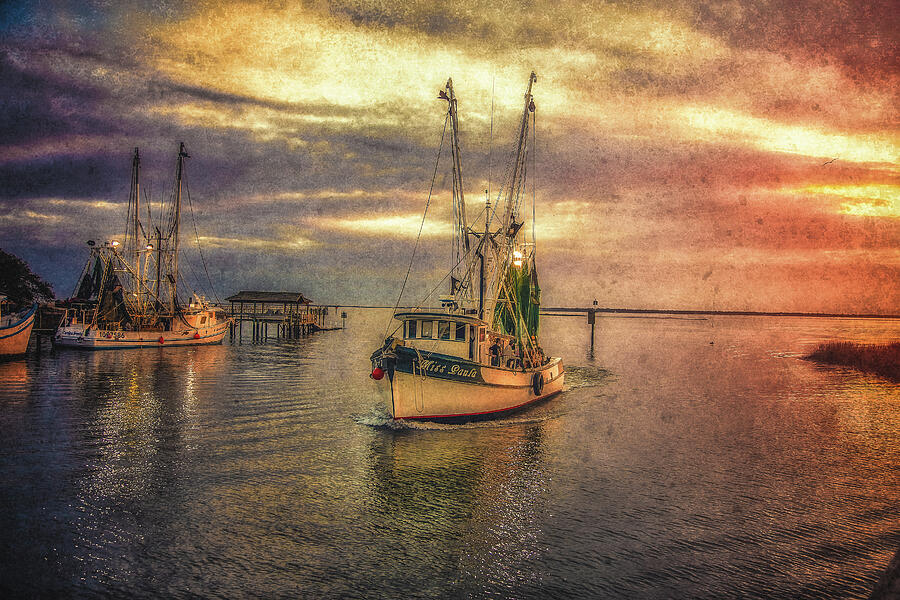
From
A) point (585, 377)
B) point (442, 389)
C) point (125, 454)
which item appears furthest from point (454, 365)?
point (585, 377)

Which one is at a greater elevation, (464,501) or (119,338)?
(119,338)

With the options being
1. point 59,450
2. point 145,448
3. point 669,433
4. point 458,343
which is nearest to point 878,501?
point 669,433

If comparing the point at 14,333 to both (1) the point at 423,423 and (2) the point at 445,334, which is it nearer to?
(1) the point at 423,423

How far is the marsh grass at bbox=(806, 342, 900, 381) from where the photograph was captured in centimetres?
6078

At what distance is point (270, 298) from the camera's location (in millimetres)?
106812

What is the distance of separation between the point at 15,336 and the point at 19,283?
122ft

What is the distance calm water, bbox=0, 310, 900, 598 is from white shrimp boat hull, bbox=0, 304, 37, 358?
15.6 m

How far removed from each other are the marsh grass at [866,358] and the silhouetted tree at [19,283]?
10198cm

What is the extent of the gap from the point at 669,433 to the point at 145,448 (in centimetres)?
2377

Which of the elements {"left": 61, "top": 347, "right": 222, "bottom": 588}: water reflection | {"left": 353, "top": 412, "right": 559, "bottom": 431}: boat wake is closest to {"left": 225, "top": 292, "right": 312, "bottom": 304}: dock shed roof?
{"left": 61, "top": 347, "right": 222, "bottom": 588}: water reflection

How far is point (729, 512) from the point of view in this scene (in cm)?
1712

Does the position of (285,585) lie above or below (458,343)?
below

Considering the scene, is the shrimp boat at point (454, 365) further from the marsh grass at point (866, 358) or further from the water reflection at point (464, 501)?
the marsh grass at point (866, 358)

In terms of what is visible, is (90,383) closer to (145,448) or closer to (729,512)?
(145,448)
